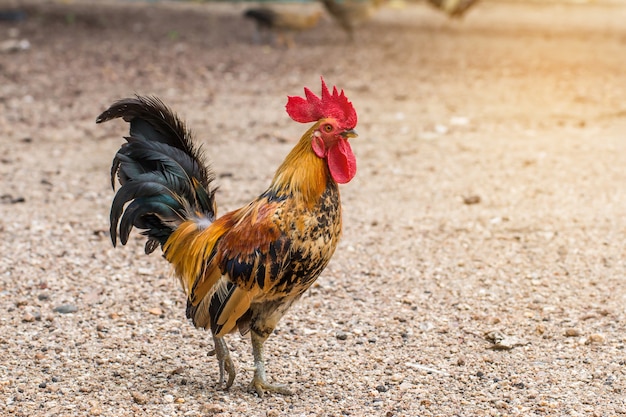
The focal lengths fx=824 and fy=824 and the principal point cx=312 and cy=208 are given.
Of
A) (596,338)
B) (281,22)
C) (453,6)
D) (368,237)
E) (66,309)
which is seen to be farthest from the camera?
(453,6)

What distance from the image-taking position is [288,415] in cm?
385

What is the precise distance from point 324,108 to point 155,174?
0.91m

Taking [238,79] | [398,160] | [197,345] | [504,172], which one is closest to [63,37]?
[238,79]

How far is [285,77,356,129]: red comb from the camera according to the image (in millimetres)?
3736

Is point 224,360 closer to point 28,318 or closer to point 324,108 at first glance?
point 324,108

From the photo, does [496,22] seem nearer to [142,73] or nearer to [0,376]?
[142,73]

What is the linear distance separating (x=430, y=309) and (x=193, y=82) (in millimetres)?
6572

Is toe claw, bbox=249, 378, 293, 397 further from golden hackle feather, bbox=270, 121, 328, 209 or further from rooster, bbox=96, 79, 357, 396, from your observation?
golden hackle feather, bbox=270, 121, 328, 209

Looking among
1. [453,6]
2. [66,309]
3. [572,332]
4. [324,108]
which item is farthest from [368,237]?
[453,6]

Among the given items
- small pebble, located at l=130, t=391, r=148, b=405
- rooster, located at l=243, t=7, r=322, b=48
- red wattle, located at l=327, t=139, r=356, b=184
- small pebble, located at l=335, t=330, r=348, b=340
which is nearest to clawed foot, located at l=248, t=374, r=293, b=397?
small pebble, located at l=130, t=391, r=148, b=405

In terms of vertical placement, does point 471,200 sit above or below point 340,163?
below

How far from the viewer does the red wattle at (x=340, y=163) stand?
3730mm

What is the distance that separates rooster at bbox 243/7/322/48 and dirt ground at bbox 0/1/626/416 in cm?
44

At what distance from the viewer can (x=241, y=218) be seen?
3883mm
